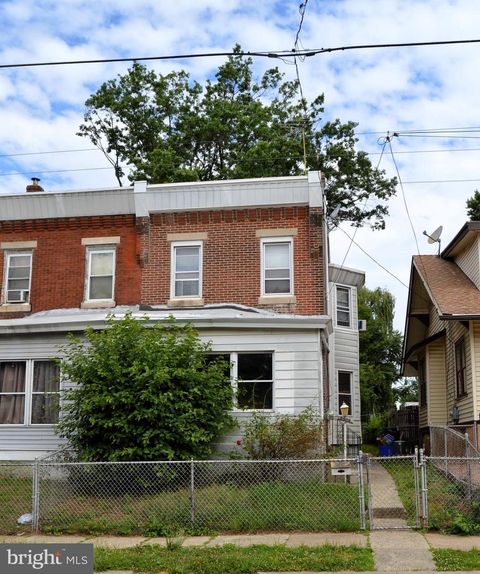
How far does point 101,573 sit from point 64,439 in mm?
8359

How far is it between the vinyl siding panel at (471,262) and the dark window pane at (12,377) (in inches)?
459

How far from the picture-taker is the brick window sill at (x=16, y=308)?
1933cm

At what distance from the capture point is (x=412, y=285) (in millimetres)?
23781

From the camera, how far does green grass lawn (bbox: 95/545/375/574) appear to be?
9.09 metres

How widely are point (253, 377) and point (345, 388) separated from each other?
7899mm

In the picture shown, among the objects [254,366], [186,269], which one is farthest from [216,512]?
[186,269]

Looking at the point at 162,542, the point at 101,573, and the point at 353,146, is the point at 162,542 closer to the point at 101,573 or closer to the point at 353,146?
the point at 101,573

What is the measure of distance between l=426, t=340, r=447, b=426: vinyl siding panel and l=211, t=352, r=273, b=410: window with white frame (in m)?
7.84

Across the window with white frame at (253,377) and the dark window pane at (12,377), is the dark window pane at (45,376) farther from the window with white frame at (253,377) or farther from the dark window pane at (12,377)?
the window with white frame at (253,377)

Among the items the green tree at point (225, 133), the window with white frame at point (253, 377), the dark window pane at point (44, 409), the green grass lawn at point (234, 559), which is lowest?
the green grass lawn at point (234, 559)

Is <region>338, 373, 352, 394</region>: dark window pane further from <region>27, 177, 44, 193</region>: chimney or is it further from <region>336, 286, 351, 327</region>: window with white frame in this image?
<region>27, 177, 44, 193</region>: chimney

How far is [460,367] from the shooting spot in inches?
763

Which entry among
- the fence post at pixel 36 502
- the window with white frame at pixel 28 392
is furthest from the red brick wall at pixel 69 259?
the fence post at pixel 36 502

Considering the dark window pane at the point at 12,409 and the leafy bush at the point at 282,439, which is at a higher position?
the dark window pane at the point at 12,409
